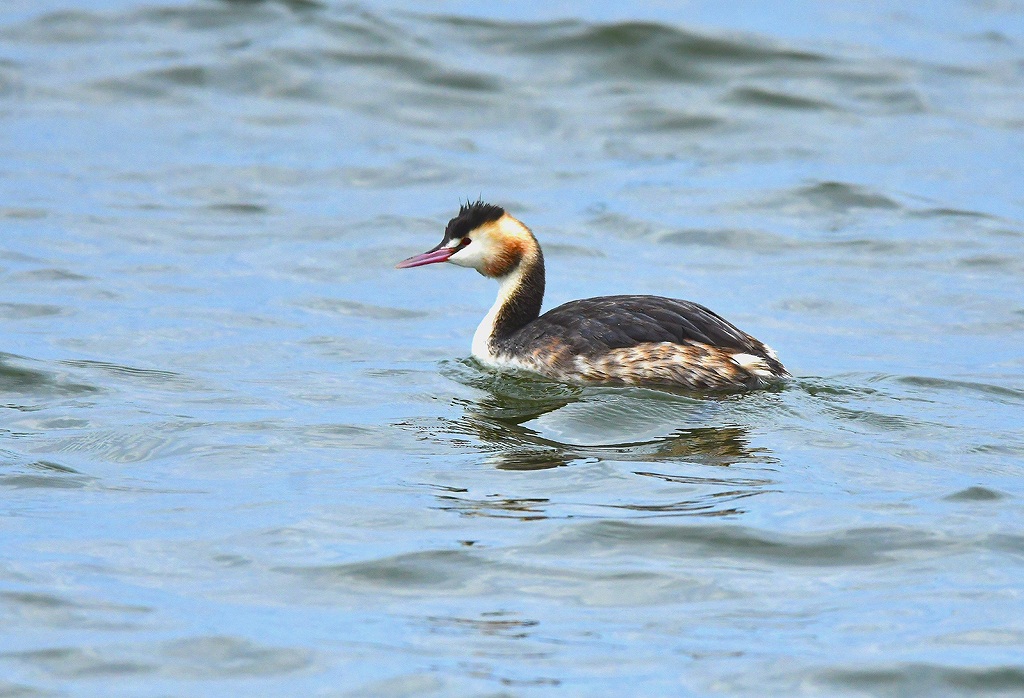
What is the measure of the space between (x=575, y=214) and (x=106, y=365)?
231 inches

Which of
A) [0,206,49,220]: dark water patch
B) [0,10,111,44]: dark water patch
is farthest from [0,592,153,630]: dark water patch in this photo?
[0,10,111,44]: dark water patch

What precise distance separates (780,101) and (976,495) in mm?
10575

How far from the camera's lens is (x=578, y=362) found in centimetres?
816

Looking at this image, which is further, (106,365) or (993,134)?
(993,134)

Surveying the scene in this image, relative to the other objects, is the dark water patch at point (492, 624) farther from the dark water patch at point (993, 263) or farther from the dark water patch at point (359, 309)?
the dark water patch at point (993, 263)

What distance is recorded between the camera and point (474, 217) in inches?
352

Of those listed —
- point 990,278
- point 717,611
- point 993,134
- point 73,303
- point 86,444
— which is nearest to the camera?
point 717,611

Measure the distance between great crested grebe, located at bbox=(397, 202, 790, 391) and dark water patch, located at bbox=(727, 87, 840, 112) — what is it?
26.5ft

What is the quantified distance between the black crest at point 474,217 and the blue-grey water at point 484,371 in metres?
0.83

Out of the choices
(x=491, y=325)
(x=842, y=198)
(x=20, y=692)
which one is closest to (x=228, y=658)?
(x=20, y=692)

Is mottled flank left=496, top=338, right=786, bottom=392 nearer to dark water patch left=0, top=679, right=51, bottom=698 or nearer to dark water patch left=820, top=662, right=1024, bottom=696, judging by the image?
dark water patch left=820, top=662, right=1024, bottom=696

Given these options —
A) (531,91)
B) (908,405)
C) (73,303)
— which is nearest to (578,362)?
(908,405)

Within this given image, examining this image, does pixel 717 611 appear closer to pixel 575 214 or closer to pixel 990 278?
pixel 990 278

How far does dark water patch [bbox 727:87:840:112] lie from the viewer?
16375 mm
